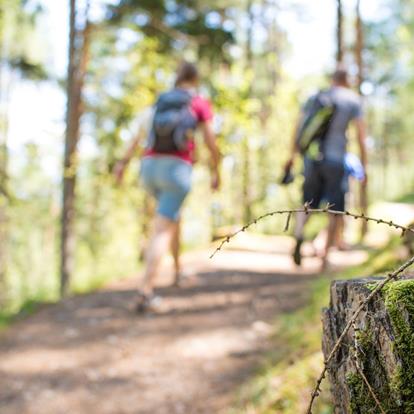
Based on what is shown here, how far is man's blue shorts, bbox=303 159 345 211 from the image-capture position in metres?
5.11

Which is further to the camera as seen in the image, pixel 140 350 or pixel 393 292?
pixel 140 350

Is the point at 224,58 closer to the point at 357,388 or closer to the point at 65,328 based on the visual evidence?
the point at 65,328

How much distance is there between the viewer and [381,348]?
3.79ft

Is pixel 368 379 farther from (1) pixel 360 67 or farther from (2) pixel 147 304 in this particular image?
(1) pixel 360 67

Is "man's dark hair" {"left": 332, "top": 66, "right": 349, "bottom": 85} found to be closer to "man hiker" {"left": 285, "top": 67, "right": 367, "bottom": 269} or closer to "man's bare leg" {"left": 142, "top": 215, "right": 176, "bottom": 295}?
"man hiker" {"left": 285, "top": 67, "right": 367, "bottom": 269}

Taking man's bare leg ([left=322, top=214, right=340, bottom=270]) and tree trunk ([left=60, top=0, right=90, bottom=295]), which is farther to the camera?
tree trunk ([left=60, top=0, right=90, bottom=295])

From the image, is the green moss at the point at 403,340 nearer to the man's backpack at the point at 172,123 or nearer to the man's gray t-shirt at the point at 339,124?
the man's backpack at the point at 172,123

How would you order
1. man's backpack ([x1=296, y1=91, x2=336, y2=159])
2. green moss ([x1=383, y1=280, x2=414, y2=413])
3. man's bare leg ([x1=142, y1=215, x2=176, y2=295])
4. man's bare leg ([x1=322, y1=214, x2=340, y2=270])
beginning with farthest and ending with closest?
man's bare leg ([x1=322, y1=214, x2=340, y2=270])
man's backpack ([x1=296, y1=91, x2=336, y2=159])
man's bare leg ([x1=142, y1=215, x2=176, y2=295])
green moss ([x1=383, y1=280, x2=414, y2=413])

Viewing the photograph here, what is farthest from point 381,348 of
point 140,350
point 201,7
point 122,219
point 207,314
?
point 122,219

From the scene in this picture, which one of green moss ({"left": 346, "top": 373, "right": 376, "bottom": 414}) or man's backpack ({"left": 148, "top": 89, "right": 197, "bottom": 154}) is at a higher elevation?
man's backpack ({"left": 148, "top": 89, "right": 197, "bottom": 154})

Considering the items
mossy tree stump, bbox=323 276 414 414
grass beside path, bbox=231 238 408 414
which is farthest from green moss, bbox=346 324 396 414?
grass beside path, bbox=231 238 408 414

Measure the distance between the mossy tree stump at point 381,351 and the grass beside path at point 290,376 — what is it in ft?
3.07

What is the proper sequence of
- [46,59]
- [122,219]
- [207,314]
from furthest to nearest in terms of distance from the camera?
1. [46,59]
2. [122,219]
3. [207,314]

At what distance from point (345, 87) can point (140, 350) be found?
3.19m
